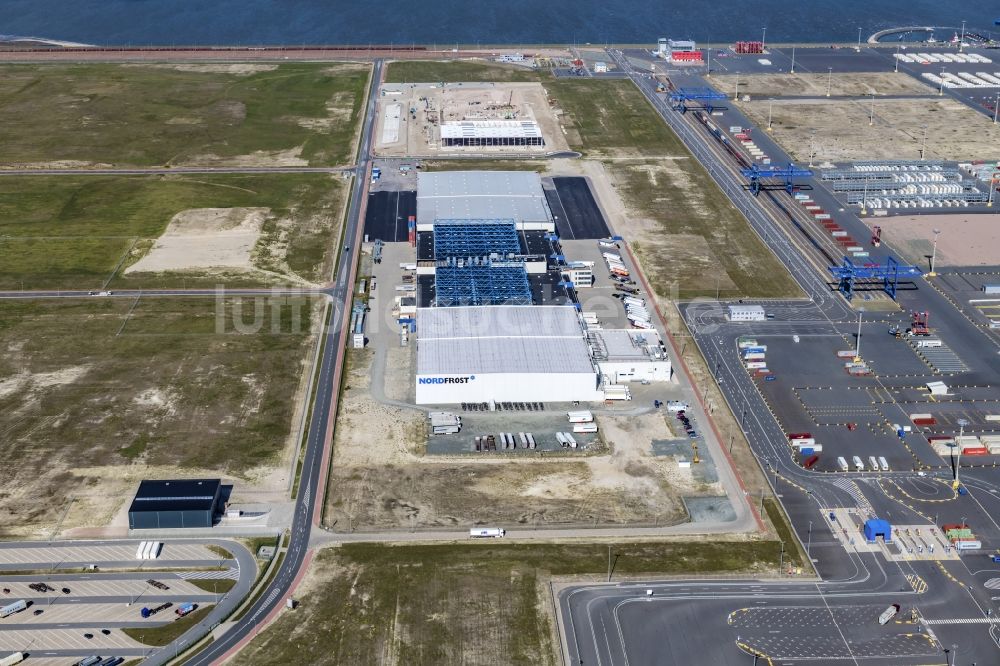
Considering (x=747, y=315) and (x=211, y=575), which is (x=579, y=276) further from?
(x=211, y=575)

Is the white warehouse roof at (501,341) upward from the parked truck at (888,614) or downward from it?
upward

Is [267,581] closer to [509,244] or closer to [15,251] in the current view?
[509,244]

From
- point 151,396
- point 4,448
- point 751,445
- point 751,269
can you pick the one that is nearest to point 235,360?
point 151,396

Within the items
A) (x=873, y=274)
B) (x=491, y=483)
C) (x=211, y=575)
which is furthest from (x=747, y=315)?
(x=211, y=575)

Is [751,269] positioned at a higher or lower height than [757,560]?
higher

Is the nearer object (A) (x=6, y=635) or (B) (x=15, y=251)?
(A) (x=6, y=635)

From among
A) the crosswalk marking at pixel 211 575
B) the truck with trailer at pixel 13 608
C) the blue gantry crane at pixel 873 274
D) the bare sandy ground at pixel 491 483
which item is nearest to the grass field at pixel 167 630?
the crosswalk marking at pixel 211 575

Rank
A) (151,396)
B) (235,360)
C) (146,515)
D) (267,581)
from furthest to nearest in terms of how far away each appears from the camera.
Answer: (235,360) < (151,396) < (146,515) < (267,581)

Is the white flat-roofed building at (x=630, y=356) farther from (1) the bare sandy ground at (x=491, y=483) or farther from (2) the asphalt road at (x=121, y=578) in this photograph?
(2) the asphalt road at (x=121, y=578)
